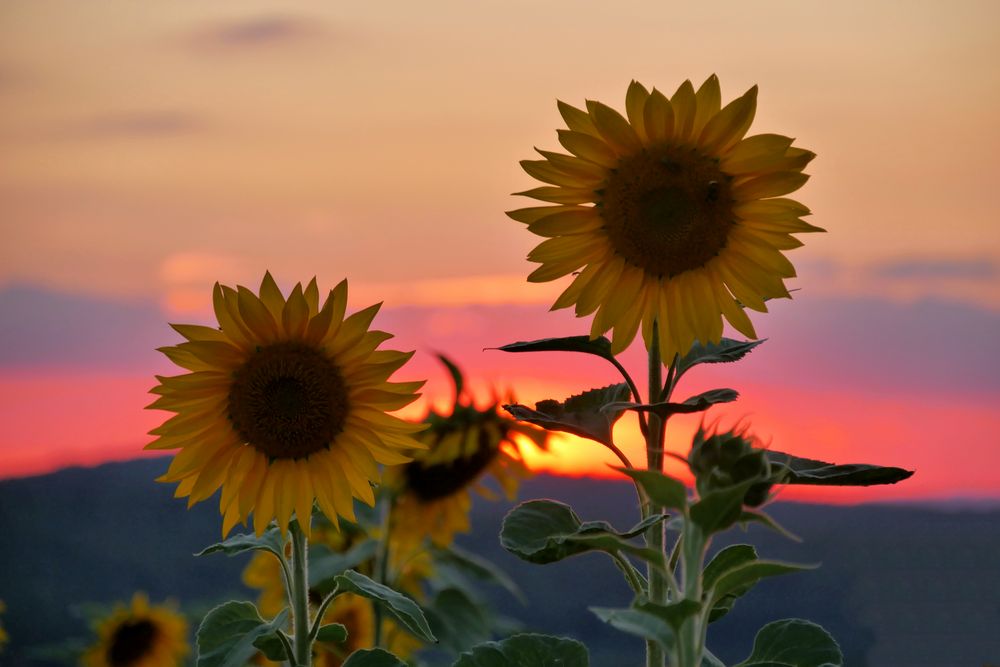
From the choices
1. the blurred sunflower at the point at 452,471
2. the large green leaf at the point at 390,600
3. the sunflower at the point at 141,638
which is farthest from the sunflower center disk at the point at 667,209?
the sunflower at the point at 141,638

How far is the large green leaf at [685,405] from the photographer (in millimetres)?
1291

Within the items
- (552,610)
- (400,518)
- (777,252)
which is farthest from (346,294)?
(552,610)

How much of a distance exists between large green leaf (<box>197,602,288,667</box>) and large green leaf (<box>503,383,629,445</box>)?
44 cm

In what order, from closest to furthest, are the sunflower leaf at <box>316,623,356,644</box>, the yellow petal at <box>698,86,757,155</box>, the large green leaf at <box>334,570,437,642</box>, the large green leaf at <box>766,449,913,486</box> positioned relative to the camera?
the large green leaf at <box>766,449,913,486</box> < the yellow petal at <box>698,86,757,155</box> < the large green leaf at <box>334,570,437,642</box> < the sunflower leaf at <box>316,623,356,644</box>

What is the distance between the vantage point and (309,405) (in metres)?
1.61

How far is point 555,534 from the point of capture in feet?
4.41

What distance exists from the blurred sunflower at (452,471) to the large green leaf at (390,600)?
84cm

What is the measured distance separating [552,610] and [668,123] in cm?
247

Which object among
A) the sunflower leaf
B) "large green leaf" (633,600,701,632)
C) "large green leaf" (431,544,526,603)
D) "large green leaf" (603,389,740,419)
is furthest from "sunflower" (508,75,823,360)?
"large green leaf" (431,544,526,603)

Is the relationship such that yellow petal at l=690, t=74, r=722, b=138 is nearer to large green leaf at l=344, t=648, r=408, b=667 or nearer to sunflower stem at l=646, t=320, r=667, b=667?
sunflower stem at l=646, t=320, r=667, b=667

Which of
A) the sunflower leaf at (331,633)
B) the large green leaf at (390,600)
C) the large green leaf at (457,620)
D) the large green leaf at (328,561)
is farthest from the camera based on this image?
the large green leaf at (457,620)

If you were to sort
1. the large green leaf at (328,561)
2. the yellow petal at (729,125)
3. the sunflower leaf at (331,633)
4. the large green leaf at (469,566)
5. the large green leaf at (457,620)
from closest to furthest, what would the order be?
1. the yellow petal at (729,125)
2. the sunflower leaf at (331,633)
3. the large green leaf at (328,561)
4. the large green leaf at (457,620)
5. the large green leaf at (469,566)

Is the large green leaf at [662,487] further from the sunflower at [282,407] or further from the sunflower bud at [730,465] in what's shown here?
the sunflower at [282,407]

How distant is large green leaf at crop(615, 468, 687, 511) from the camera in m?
1.06
